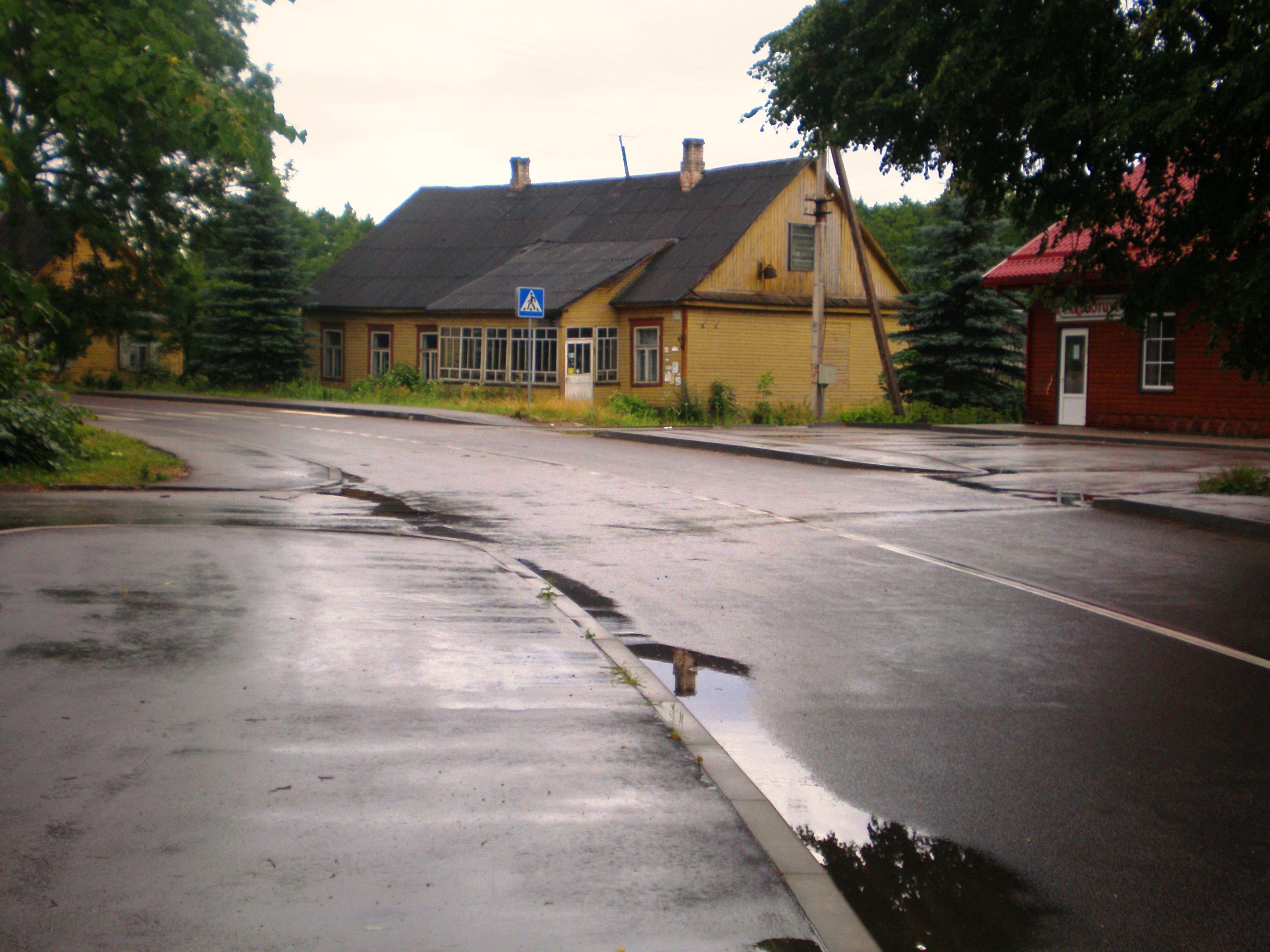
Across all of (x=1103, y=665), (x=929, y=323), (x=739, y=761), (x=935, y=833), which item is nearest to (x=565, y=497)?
(x=1103, y=665)

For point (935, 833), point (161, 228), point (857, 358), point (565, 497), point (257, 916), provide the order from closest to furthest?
point (257, 916), point (935, 833), point (565, 497), point (161, 228), point (857, 358)

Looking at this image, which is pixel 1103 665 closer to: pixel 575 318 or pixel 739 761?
pixel 739 761

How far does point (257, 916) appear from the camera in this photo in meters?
3.88

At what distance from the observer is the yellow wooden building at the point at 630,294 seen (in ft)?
132

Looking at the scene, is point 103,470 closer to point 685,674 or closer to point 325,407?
point 685,674

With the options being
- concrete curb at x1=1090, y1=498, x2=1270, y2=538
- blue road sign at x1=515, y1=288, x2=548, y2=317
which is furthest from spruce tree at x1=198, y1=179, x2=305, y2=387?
concrete curb at x1=1090, y1=498, x2=1270, y2=538

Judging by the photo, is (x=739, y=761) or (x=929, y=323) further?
(x=929, y=323)

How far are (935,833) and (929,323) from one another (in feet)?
111

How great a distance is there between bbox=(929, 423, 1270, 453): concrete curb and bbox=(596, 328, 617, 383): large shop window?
11424 millimetres

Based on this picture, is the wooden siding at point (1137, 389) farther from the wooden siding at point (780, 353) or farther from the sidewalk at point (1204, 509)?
the sidewalk at point (1204, 509)

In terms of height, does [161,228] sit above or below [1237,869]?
above

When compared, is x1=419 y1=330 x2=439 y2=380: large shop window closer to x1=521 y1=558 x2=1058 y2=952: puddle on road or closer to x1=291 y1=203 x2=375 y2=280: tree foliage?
x1=521 y1=558 x2=1058 y2=952: puddle on road

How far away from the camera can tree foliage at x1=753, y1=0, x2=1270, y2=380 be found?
481 inches

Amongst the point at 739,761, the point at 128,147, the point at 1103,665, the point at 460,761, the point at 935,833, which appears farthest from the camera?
the point at 128,147
